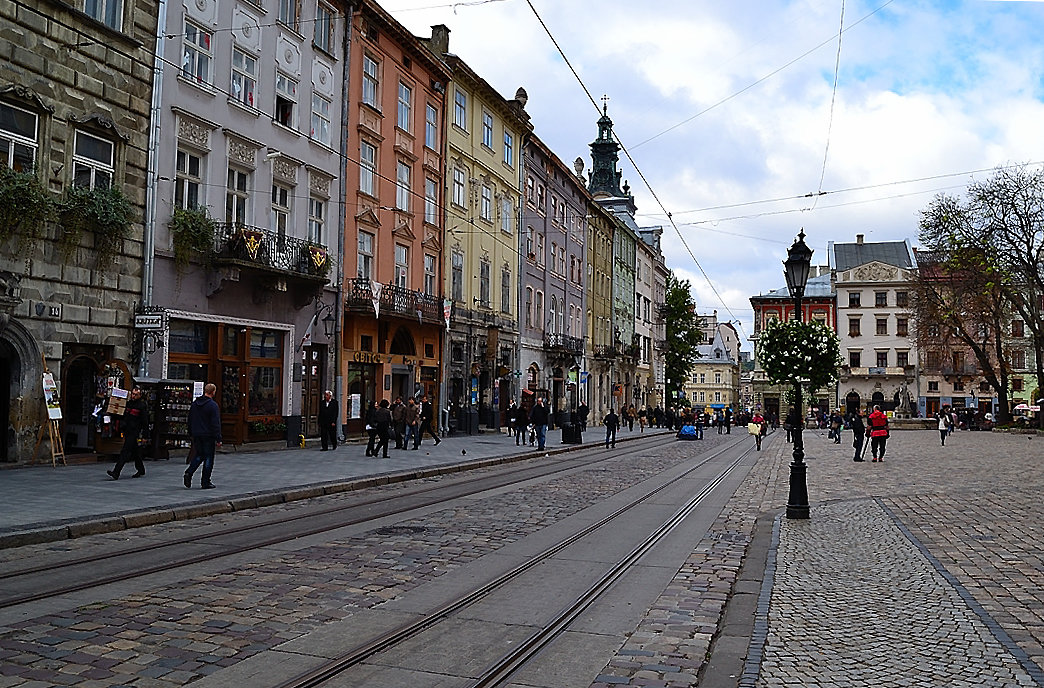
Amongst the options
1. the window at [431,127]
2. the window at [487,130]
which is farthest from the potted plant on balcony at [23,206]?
the window at [487,130]

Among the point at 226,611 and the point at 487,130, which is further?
the point at 487,130

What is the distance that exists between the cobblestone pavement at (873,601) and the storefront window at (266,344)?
1489 centimetres

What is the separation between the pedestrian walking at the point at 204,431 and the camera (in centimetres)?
1519

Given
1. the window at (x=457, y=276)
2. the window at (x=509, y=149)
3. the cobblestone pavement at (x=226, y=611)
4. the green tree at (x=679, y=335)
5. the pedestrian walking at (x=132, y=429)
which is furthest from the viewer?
the green tree at (x=679, y=335)

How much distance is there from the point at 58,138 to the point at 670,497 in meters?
14.2

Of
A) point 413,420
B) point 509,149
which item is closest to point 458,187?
point 509,149

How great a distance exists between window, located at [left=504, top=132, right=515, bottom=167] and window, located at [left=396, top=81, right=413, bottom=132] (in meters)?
10.5

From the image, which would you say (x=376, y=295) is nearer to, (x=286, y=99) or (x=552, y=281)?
(x=286, y=99)

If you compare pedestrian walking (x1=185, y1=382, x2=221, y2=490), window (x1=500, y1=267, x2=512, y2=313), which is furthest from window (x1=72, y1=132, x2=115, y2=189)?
window (x1=500, y1=267, x2=512, y2=313)

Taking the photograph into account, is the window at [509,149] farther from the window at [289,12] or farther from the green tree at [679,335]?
the green tree at [679,335]

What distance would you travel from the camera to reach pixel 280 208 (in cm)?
2662

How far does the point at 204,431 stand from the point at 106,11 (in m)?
10.8

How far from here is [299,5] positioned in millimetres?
27359

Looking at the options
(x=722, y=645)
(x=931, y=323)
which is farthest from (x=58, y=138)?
(x=931, y=323)
